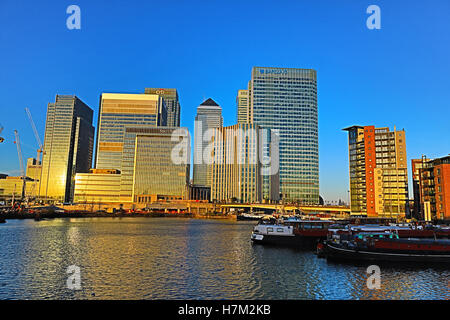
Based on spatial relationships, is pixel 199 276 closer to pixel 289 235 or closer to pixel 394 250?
pixel 394 250

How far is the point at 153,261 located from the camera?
165 ft

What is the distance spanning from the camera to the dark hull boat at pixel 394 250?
49750mm

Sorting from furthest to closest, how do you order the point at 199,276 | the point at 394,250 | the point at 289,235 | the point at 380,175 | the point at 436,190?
the point at 380,175
the point at 436,190
the point at 289,235
the point at 394,250
the point at 199,276

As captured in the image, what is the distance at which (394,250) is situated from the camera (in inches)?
1982

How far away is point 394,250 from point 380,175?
393 feet

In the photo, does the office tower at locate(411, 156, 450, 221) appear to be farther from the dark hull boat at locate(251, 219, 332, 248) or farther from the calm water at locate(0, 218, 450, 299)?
the calm water at locate(0, 218, 450, 299)

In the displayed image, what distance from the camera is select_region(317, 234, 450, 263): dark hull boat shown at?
49.8 m

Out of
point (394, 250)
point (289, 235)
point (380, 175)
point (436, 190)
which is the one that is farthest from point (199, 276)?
point (380, 175)

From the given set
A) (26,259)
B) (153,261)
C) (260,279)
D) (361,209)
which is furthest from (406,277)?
(361,209)

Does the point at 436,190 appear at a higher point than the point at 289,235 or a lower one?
higher

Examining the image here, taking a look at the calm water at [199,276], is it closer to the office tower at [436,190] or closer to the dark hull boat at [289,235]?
the dark hull boat at [289,235]

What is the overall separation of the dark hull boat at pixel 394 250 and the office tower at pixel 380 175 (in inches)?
4193

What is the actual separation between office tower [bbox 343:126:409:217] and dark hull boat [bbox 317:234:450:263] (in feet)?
349

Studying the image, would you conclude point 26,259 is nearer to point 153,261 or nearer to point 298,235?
point 153,261
